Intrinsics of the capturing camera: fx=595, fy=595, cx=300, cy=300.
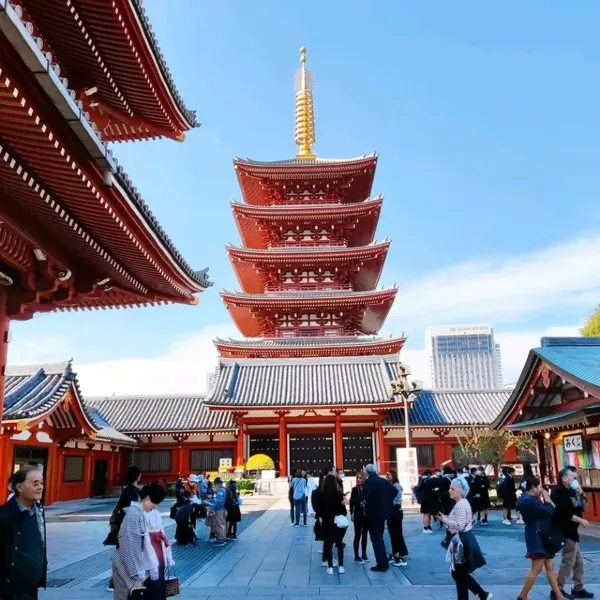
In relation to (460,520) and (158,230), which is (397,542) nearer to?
(460,520)

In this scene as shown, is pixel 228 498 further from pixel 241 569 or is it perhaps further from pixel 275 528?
pixel 241 569

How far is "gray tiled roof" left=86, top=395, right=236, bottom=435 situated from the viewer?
101ft

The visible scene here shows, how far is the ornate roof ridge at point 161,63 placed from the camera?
30.4ft

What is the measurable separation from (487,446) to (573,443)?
937 centimetres

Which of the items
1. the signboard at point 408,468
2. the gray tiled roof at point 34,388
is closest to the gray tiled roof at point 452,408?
the signboard at point 408,468

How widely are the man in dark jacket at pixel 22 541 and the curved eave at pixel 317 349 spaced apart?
29143 mm

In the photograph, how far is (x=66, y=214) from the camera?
8820 millimetres

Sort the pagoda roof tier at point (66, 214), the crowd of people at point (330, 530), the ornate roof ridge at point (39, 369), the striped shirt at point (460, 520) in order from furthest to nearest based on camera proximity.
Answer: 1. the ornate roof ridge at point (39, 369)
2. the striped shirt at point (460, 520)
3. the pagoda roof tier at point (66, 214)
4. the crowd of people at point (330, 530)

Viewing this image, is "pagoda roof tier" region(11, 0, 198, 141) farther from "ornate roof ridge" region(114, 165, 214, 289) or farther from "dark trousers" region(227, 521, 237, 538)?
"dark trousers" region(227, 521, 237, 538)

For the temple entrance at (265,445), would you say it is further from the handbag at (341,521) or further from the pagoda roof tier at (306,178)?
the handbag at (341,521)

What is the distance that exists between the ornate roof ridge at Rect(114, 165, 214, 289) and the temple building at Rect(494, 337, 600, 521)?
8798mm

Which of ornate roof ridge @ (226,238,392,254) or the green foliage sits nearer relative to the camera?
the green foliage

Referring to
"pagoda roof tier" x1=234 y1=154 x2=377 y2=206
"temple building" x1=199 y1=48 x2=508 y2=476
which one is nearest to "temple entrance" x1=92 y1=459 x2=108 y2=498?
"temple building" x1=199 y1=48 x2=508 y2=476

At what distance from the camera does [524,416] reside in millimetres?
17812
